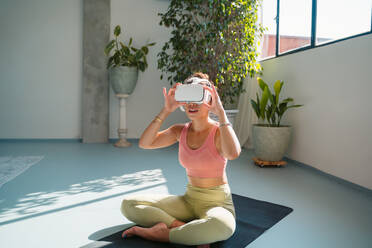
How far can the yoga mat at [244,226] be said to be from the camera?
4.69 feet

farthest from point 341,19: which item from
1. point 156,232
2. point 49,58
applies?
point 49,58

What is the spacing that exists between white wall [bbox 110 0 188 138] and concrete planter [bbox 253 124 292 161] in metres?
2.00

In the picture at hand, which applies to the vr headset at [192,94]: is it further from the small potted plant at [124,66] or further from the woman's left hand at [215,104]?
the small potted plant at [124,66]

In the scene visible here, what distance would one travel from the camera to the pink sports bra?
4.78 ft

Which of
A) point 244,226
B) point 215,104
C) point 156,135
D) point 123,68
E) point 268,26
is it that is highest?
point 268,26

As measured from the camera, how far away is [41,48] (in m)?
4.49

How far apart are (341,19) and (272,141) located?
1263 mm

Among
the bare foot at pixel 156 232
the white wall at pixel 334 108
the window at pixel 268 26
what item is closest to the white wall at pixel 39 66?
the window at pixel 268 26

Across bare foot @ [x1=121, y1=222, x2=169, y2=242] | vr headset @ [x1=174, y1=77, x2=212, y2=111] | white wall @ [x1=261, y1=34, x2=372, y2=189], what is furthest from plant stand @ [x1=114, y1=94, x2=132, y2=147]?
vr headset @ [x1=174, y1=77, x2=212, y2=111]

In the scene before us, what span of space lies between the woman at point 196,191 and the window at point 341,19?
5.47ft

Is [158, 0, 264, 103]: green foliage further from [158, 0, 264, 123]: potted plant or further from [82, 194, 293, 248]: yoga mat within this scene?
[82, 194, 293, 248]: yoga mat

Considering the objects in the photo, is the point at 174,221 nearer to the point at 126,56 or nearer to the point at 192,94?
the point at 192,94

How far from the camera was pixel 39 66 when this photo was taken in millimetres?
4504

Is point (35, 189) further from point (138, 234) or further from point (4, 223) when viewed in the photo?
point (138, 234)
